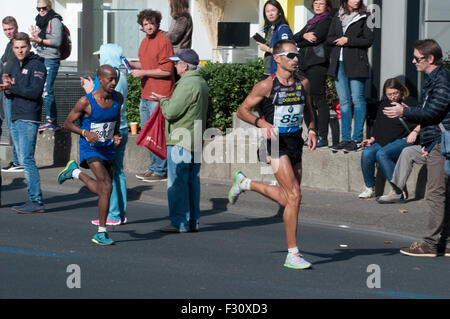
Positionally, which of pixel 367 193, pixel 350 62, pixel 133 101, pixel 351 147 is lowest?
pixel 367 193

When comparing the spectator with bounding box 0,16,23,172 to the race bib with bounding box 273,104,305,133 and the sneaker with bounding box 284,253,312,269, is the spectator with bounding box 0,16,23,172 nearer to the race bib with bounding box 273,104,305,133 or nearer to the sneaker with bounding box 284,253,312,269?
the race bib with bounding box 273,104,305,133

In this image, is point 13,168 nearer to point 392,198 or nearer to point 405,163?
point 392,198

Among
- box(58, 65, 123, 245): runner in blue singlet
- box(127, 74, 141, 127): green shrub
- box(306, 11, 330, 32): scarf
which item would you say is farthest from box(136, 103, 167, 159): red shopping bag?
box(127, 74, 141, 127): green shrub

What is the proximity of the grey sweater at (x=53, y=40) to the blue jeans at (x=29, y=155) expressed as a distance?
12.3 ft

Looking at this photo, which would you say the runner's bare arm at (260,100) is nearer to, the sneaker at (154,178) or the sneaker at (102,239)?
the sneaker at (102,239)

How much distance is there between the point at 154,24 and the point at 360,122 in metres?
3.03

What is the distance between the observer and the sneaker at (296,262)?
8484 millimetres

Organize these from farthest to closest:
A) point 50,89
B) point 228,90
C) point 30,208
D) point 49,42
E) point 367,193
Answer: point 50,89 < point 49,42 < point 228,90 < point 367,193 < point 30,208

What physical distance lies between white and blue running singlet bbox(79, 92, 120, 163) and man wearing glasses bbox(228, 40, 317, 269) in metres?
1.55

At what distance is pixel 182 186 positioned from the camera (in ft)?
33.7

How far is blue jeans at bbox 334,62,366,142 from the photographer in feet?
42.2

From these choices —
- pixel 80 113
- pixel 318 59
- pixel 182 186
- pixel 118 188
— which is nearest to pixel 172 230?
pixel 182 186

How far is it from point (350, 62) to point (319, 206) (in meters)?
2.25

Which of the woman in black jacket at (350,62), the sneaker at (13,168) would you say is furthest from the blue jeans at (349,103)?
the sneaker at (13,168)
